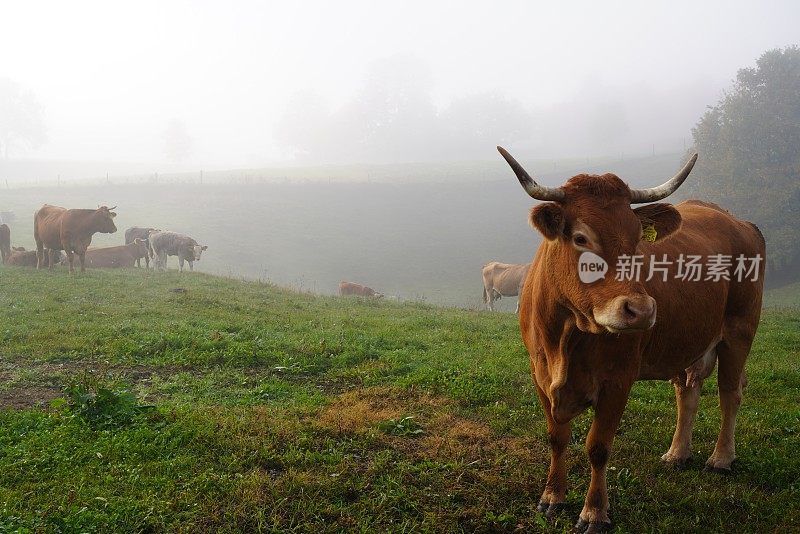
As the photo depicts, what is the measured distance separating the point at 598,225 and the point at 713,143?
42655mm

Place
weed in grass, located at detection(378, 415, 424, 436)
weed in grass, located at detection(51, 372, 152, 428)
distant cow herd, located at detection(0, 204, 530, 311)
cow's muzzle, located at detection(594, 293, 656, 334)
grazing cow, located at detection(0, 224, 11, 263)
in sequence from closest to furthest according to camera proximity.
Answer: cow's muzzle, located at detection(594, 293, 656, 334) → weed in grass, located at detection(51, 372, 152, 428) → weed in grass, located at detection(378, 415, 424, 436) → distant cow herd, located at detection(0, 204, 530, 311) → grazing cow, located at detection(0, 224, 11, 263)

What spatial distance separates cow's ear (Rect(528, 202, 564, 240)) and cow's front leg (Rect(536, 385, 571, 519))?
1.66 meters

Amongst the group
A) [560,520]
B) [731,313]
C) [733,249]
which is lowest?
[560,520]

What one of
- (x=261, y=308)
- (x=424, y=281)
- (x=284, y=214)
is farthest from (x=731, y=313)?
(x=284, y=214)

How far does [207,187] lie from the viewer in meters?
62.9

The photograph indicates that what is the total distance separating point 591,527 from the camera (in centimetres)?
459

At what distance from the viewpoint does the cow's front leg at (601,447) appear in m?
4.37

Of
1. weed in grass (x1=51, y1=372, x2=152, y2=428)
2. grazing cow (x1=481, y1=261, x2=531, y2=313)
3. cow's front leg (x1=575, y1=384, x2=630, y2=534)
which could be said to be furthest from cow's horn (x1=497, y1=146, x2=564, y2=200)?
grazing cow (x1=481, y1=261, x2=531, y2=313)

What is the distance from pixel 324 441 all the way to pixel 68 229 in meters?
20.8

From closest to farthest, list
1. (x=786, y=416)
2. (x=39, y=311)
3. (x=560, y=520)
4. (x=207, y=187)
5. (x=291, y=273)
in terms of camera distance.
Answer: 1. (x=560, y=520)
2. (x=786, y=416)
3. (x=39, y=311)
4. (x=291, y=273)
5. (x=207, y=187)

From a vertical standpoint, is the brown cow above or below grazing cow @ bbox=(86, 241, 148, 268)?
above

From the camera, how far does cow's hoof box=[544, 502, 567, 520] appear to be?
15.7 feet

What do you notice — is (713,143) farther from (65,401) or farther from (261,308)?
(65,401)

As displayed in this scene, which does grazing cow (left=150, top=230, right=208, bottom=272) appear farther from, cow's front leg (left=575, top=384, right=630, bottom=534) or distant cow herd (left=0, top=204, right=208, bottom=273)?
cow's front leg (left=575, top=384, right=630, bottom=534)
